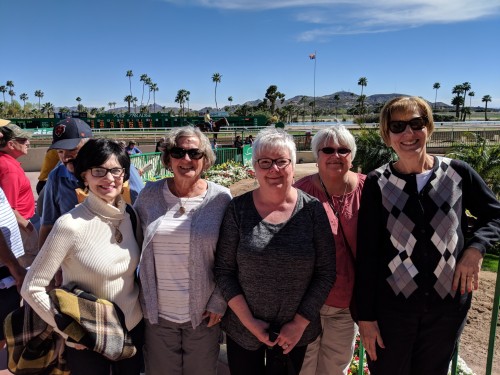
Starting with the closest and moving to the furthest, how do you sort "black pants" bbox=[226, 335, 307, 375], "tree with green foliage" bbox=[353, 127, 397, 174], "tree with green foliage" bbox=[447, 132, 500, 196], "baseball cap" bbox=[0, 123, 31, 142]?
"black pants" bbox=[226, 335, 307, 375], "baseball cap" bbox=[0, 123, 31, 142], "tree with green foliage" bbox=[447, 132, 500, 196], "tree with green foliage" bbox=[353, 127, 397, 174]

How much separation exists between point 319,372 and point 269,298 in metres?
0.77

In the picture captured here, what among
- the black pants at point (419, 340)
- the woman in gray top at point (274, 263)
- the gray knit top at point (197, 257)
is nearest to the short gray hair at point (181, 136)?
the gray knit top at point (197, 257)

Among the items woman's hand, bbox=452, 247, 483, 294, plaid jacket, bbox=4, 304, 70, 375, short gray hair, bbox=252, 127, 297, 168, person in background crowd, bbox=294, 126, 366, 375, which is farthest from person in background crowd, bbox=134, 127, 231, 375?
woman's hand, bbox=452, 247, 483, 294

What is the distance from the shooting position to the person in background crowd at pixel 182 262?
226 centimetres

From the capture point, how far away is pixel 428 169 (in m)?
2.06

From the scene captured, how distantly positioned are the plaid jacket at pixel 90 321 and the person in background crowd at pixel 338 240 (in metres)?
1.14

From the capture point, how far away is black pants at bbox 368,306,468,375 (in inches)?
78.4

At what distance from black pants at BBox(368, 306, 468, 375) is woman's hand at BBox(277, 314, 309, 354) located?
408 millimetres

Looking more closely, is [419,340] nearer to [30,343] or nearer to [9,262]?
[30,343]

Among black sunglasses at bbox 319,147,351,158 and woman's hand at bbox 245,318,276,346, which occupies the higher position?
black sunglasses at bbox 319,147,351,158

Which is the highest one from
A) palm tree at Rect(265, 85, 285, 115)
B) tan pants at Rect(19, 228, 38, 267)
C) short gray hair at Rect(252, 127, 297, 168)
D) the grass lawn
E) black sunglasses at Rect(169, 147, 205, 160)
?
palm tree at Rect(265, 85, 285, 115)

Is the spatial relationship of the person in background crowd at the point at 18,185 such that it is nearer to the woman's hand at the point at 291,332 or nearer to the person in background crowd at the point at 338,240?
the woman's hand at the point at 291,332

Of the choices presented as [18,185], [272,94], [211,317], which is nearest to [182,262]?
[211,317]

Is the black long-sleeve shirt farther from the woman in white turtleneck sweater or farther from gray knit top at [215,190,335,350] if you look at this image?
the woman in white turtleneck sweater
